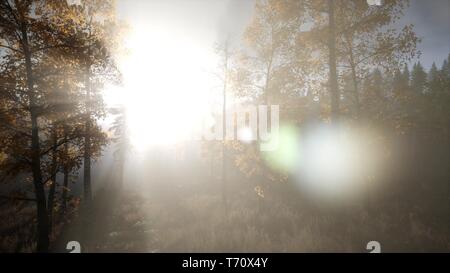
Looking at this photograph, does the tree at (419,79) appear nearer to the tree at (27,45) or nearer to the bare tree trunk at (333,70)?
the bare tree trunk at (333,70)

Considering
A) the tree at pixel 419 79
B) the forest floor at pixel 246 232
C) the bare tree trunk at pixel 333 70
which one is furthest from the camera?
the tree at pixel 419 79

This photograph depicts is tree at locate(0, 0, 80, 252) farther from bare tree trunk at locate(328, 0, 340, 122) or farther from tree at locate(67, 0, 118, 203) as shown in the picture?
bare tree trunk at locate(328, 0, 340, 122)

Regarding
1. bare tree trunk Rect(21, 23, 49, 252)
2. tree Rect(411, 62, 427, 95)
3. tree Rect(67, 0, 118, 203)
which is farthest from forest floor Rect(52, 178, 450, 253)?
tree Rect(411, 62, 427, 95)

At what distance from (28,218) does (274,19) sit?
20.4 meters

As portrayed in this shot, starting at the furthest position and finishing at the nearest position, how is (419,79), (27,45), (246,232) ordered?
(419,79) → (246,232) → (27,45)

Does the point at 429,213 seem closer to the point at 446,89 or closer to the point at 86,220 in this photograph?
the point at 86,220

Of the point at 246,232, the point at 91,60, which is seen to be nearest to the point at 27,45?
the point at 91,60

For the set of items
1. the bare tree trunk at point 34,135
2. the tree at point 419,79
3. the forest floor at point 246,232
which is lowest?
the forest floor at point 246,232

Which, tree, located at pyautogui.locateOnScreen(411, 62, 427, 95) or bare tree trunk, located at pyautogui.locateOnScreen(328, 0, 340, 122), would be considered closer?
bare tree trunk, located at pyautogui.locateOnScreen(328, 0, 340, 122)

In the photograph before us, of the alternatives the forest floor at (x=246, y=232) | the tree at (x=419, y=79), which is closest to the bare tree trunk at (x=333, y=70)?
the forest floor at (x=246, y=232)

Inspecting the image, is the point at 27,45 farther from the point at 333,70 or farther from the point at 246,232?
the point at 246,232

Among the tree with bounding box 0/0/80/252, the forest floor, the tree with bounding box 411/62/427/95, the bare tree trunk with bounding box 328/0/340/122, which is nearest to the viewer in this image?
the tree with bounding box 0/0/80/252

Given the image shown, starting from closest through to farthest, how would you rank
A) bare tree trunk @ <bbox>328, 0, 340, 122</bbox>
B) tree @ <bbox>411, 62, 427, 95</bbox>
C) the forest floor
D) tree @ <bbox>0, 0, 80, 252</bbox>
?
1. tree @ <bbox>0, 0, 80, 252</bbox>
2. bare tree trunk @ <bbox>328, 0, 340, 122</bbox>
3. the forest floor
4. tree @ <bbox>411, 62, 427, 95</bbox>
